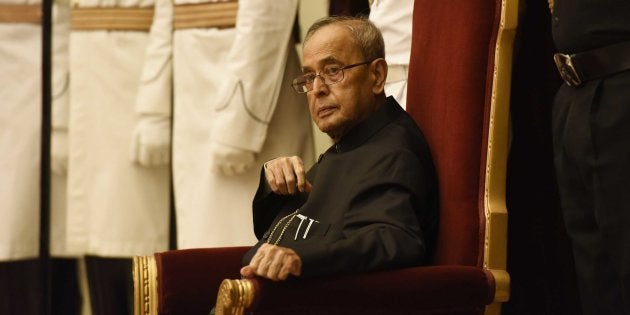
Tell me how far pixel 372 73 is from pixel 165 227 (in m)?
2.04

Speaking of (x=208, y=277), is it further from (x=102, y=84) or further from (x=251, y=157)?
(x=102, y=84)

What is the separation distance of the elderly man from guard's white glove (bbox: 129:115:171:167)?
1.57 metres

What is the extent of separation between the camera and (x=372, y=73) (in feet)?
8.21

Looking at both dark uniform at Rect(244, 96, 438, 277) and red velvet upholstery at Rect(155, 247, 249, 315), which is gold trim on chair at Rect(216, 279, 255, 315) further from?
red velvet upholstery at Rect(155, 247, 249, 315)

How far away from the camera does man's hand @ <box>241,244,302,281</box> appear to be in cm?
199

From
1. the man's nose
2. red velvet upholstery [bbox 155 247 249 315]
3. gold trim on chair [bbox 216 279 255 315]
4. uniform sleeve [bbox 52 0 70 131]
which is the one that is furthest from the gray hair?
uniform sleeve [bbox 52 0 70 131]

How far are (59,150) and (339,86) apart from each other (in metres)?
2.61

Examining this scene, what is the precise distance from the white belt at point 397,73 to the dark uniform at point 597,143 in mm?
764

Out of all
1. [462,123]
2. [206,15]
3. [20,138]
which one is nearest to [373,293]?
[462,123]

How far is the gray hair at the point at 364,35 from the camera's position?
251 centimetres

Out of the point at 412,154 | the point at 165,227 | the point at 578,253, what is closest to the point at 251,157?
the point at 165,227

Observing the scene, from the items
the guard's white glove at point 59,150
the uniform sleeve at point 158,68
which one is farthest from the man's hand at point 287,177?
the guard's white glove at point 59,150

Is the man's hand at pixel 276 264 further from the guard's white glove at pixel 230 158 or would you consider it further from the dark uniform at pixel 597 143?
the guard's white glove at pixel 230 158

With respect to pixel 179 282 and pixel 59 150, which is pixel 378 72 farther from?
pixel 59 150
